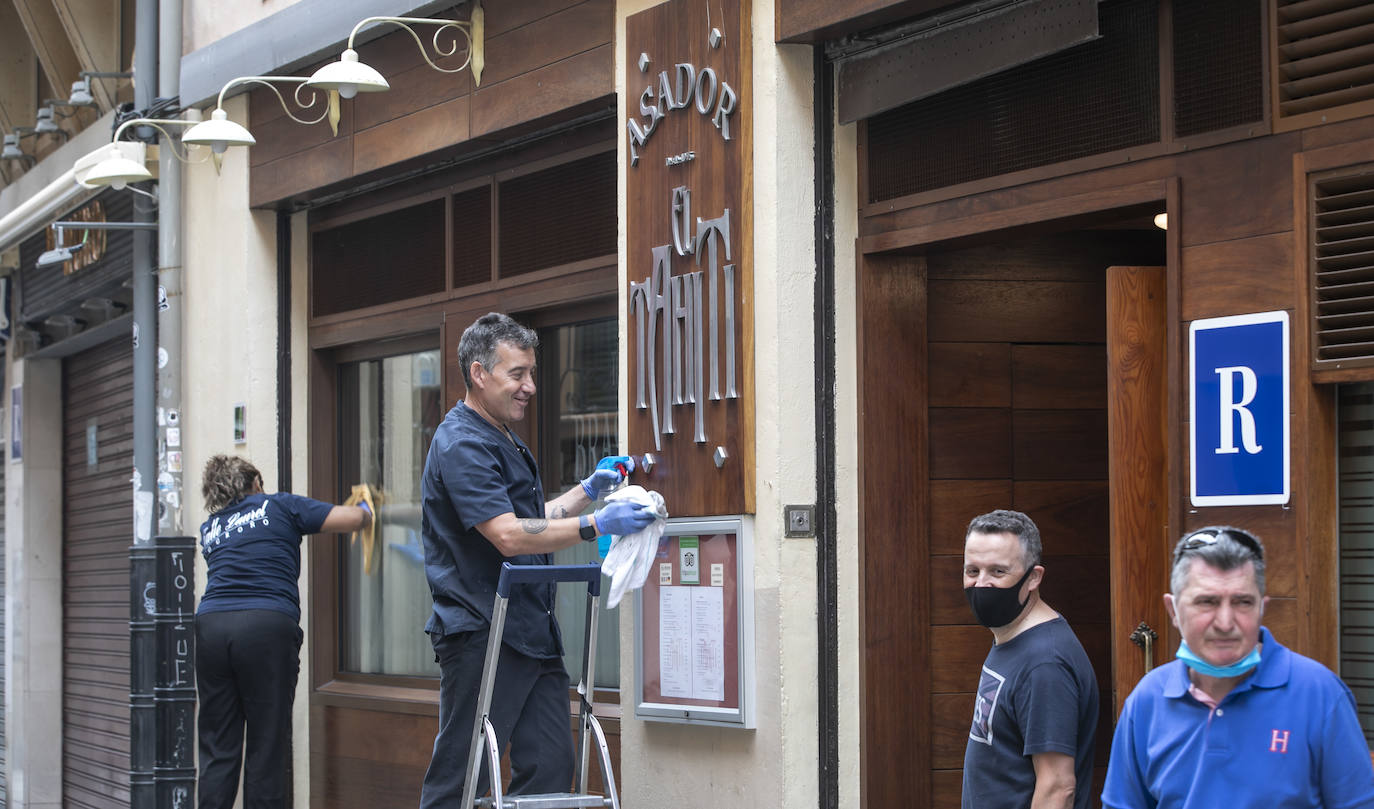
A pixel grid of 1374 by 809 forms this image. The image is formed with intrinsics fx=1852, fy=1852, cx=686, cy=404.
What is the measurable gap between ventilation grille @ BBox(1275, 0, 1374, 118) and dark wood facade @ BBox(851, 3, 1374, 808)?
0.11m

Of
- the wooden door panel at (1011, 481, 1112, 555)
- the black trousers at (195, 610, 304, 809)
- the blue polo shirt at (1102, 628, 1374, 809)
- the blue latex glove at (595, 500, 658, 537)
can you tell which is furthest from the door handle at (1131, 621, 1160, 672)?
the black trousers at (195, 610, 304, 809)

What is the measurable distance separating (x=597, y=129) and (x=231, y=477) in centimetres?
254

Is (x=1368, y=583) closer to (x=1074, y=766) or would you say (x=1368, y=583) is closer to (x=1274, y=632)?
(x=1274, y=632)

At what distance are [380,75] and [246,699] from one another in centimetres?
309

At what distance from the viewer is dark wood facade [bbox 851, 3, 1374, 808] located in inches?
225

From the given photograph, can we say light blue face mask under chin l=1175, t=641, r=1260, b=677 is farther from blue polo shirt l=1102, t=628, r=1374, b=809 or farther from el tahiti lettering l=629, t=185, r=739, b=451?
el tahiti lettering l=629, t=185, r=739, b=451

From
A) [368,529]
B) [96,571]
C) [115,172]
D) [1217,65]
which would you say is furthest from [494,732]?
[96,571]

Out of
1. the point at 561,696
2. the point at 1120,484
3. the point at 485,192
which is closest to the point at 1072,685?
the point at 1120,484

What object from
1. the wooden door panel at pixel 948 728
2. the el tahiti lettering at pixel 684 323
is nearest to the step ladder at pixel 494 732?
the el tahiti lettering at pixel 684 323

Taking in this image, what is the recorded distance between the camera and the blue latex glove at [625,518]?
20.2 feet

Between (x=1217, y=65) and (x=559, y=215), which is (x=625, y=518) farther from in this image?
Answer: (x=559, y=215)

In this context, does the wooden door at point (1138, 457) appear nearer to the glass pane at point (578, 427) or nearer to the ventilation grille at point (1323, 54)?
the ventilation grille at point (1323, 54)

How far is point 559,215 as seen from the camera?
883 centimetres

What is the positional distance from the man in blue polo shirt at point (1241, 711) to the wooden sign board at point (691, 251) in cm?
341
